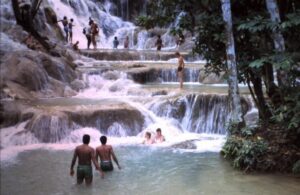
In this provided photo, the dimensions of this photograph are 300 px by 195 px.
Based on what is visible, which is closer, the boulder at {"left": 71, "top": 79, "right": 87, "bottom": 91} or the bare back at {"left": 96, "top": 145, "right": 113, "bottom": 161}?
the bare back at {"left": 96, "top": 145, "right": 113, "bottom": 161}

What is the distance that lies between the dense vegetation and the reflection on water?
39cm

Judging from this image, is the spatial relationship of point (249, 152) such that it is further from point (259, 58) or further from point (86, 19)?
point (86, 19)

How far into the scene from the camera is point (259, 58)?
26.5 ft

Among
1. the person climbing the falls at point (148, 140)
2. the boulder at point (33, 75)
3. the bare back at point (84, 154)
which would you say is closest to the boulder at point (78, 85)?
the boulder at point (33, 75)

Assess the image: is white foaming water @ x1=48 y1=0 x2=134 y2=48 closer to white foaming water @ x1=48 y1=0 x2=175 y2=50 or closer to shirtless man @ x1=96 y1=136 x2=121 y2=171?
white foaming water @ x1=48 y1=0 x2=175 y2=50

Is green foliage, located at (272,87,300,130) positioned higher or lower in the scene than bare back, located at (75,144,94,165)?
higher

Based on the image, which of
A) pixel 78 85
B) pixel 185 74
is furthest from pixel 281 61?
pixel 185 74

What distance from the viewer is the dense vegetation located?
7223 mm

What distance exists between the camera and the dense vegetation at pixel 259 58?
23.7 feet

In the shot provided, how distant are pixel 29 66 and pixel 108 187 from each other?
8420 millimetres

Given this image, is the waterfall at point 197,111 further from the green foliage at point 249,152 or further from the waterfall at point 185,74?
the waterfall at point 185,74

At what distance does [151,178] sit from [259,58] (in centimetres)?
271

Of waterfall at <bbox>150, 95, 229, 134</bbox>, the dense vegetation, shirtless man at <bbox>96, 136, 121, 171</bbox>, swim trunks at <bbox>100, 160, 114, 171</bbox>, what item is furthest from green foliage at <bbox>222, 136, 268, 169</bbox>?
waterfall at <bbox>150, 95, 229, 134</bbox>

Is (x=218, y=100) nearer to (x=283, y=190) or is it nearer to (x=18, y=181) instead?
(x=283, y=190)
